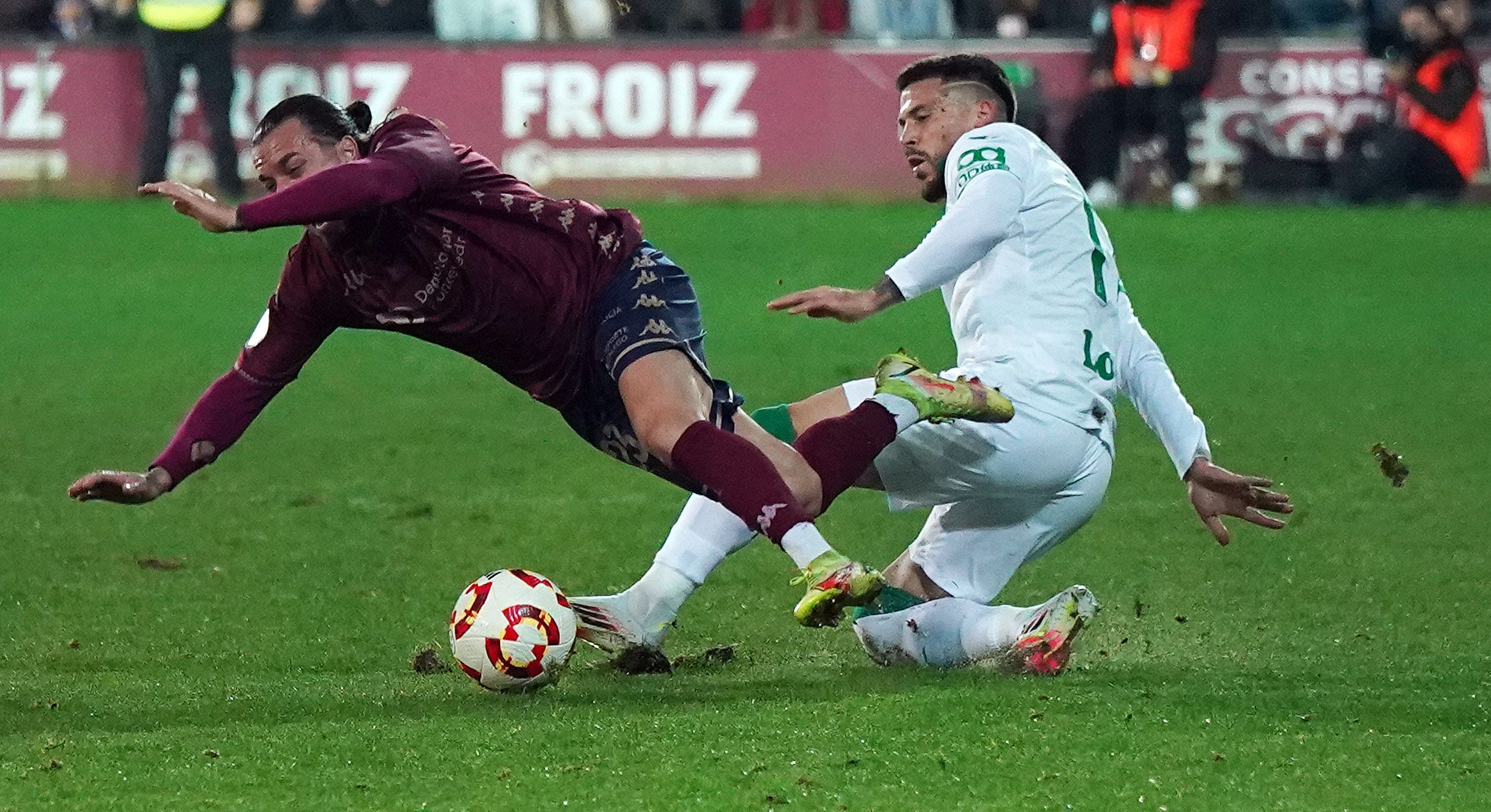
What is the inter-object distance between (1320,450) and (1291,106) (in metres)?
7.62

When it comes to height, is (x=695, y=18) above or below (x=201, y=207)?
below

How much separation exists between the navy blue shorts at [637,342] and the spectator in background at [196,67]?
10.3 metres

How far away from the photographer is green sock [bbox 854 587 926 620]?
18.7ft

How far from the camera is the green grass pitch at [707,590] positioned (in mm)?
4461

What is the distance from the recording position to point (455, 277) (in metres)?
5.52

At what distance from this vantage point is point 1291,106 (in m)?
16.0

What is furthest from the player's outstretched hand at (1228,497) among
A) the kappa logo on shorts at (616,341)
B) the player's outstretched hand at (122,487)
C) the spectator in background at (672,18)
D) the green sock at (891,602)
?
the spectator in background at (672,18)

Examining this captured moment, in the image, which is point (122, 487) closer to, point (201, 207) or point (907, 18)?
point (201, 207)

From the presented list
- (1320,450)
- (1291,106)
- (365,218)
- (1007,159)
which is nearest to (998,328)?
(1007,159)

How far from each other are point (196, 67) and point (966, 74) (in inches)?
419

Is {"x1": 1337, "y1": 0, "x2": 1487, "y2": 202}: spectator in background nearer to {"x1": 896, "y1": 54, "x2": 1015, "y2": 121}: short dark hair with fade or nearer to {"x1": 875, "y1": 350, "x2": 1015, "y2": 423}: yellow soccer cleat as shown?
{"x1": 896, "y1": 54, "x2": 1015, "y2": 121}: short dark hair with fade

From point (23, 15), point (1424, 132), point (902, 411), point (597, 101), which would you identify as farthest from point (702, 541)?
point (23, 15)

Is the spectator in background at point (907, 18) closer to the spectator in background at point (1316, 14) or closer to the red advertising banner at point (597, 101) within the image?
the red advertising banner at point (597, 101)

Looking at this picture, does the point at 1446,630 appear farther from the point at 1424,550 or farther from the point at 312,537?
the point at 312,537
